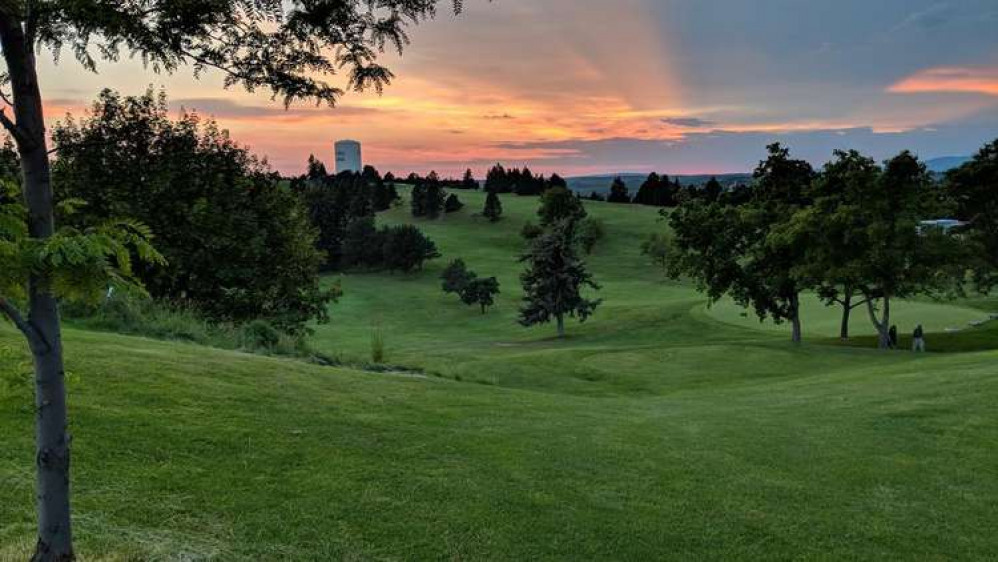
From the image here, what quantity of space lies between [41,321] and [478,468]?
14.7 ft

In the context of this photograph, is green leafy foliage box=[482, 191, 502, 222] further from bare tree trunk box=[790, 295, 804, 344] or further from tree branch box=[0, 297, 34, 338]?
tree branch box=[0, 297, 34, 338]

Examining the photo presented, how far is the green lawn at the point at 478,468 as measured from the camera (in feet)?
17.9

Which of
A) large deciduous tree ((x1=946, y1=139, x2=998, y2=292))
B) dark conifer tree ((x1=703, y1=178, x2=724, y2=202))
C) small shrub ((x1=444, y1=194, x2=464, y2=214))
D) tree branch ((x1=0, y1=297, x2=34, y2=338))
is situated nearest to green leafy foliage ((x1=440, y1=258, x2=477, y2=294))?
dark conifer tree ((x1=703, y1=178, x2=724, y2=202))

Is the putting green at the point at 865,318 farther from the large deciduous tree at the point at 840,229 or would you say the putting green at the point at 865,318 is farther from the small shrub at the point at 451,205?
the small shrub at the point at 451,205

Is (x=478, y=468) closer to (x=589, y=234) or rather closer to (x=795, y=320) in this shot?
(x=795, y=320)

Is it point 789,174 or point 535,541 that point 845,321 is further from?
point 535,541

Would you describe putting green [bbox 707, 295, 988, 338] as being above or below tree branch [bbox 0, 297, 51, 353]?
below

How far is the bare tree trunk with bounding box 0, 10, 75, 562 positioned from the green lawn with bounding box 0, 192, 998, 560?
21.9 inches

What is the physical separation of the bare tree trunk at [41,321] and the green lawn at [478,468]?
1.82 ft

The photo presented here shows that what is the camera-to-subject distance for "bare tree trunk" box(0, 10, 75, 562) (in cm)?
378

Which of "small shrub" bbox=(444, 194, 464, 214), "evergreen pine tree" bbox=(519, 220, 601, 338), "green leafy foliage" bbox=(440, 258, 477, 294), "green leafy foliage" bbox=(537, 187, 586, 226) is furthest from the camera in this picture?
"small shrub" bbox=(444, 194, 464, 214)

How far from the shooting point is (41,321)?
12.6 feet

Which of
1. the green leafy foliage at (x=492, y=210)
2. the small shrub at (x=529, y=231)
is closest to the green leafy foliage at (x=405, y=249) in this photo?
the small shrub at (x=529, y=231)

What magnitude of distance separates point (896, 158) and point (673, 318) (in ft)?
65.7
